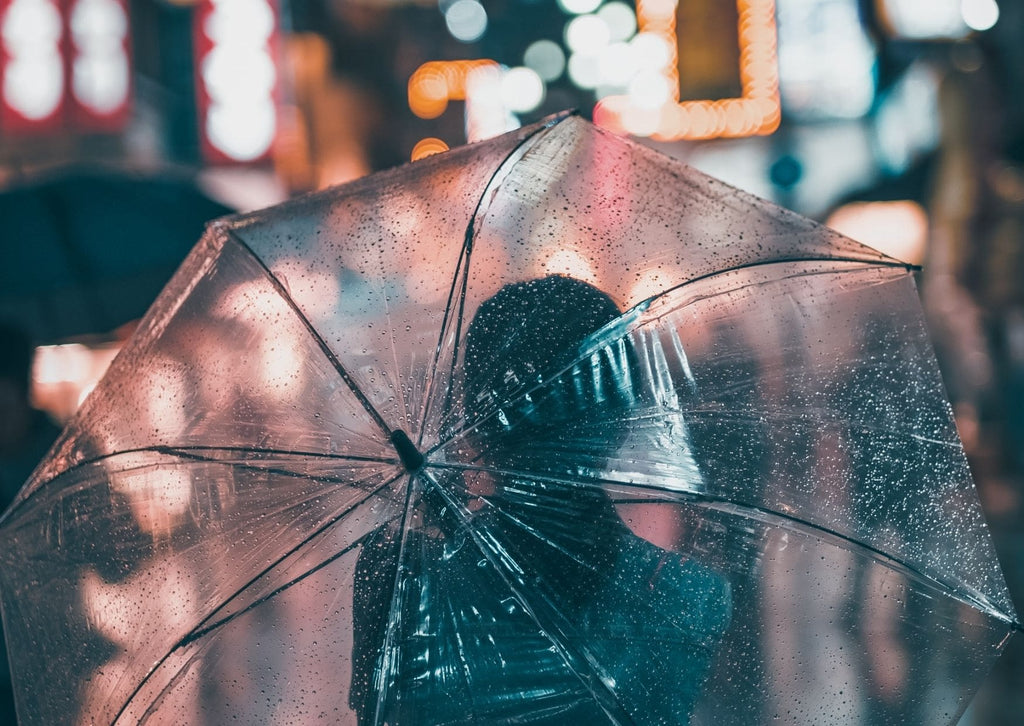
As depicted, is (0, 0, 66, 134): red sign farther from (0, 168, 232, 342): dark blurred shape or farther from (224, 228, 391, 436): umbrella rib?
(224, 228, 391, 436): umbrella rib

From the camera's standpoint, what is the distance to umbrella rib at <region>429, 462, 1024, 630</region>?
2.02 metres

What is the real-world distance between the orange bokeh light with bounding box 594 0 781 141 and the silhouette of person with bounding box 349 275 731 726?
19756mm

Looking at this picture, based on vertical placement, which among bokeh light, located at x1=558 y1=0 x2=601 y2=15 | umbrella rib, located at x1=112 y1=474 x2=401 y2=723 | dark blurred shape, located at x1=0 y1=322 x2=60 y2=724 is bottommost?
umbrella rib, located at x1=112 y1=474 x2=401 y2=723

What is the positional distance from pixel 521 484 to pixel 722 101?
20.0 meters

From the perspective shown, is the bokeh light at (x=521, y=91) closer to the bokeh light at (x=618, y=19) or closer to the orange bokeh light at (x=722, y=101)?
the bokeh light at (x=618, y=19)

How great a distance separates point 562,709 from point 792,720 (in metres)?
0.49

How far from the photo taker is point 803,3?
20.2 m

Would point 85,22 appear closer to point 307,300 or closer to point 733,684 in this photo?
point 307,300

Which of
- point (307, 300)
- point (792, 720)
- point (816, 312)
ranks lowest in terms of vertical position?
point (792, 720)

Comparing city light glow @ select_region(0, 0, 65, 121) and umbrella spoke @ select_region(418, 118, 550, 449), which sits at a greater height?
city light glow @ select_region(0, 0, 65, 121)

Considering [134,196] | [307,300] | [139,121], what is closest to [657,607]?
[307,300]

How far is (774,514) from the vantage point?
2.11 metres

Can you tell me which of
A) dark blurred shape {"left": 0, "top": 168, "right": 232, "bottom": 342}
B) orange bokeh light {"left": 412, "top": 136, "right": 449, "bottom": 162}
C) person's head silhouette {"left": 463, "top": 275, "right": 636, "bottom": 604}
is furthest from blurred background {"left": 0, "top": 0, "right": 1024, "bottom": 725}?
person's head silhouette {"left": 463, "top": 275, "right": 636, "bottom": 604}

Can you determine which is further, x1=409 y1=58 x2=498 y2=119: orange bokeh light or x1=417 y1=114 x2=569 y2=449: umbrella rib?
x1=409 y1=58 x2=498 y2=119: orange bokeh light
